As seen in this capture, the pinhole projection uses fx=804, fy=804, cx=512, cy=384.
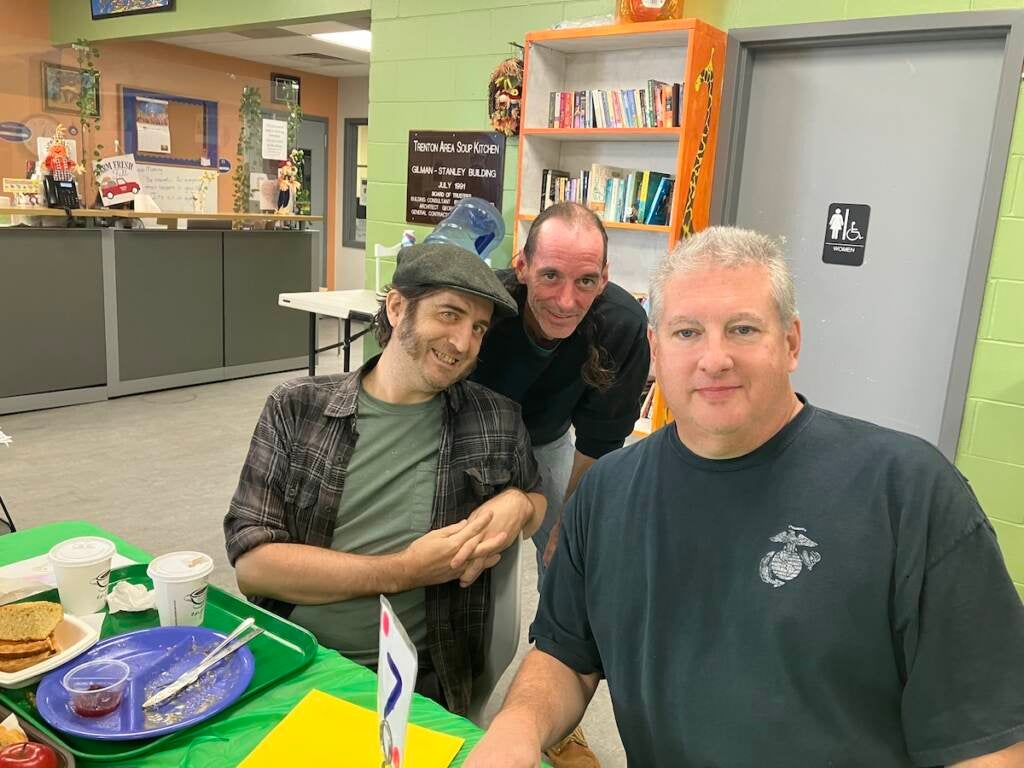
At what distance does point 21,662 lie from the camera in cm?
113

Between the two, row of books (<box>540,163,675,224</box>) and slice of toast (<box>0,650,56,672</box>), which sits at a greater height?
row of books (<box>540,163,675,224</box>)

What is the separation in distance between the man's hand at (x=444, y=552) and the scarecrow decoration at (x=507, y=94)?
111 inches

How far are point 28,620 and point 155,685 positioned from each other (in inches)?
8.9

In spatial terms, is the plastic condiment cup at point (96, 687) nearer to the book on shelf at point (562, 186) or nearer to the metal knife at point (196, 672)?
the metal knife at point (196, 672)

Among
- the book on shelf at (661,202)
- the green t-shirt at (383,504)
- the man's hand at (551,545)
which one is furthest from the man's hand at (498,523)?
the book on shelf at (661,202)

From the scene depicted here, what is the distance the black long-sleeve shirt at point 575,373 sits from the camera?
1996 millimetres

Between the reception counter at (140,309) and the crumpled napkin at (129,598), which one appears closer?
the crumpled napkin at (129,598)

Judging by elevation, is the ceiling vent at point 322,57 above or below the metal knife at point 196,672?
above

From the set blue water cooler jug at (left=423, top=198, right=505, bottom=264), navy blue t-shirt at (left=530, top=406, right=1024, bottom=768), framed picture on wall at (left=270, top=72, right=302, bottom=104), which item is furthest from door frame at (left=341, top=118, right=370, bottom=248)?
navy blue t-shirt at (left=530, top=406, right=1024, bottom=768)

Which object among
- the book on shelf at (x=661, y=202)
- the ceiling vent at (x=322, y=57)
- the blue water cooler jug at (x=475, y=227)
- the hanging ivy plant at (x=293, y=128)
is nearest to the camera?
the book on shelf at (x=661, y=202)

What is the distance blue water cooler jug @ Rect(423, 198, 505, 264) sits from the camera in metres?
4.01

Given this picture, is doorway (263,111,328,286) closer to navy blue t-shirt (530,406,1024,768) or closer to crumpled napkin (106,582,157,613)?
crumpled napkin (106,582,157,613)

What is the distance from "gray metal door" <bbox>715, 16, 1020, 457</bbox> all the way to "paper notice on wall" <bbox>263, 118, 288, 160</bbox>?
419cm

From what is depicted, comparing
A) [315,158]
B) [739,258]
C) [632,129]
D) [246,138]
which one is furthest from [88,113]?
[739,258]
